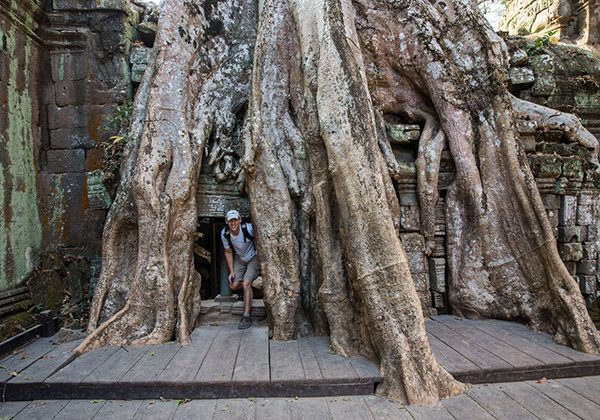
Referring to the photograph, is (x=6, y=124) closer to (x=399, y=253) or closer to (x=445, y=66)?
(x=399, y=253)

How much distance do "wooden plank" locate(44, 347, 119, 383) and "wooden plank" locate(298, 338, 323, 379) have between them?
132cm

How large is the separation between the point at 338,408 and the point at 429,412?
0.48 meters

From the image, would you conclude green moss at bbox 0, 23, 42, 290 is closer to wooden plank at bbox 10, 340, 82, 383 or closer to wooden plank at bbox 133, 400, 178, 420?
wooden plank at bbox 10, 340, 82, 383

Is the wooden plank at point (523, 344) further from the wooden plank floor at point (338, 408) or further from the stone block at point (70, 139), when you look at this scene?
the stone block at point (70, 139)

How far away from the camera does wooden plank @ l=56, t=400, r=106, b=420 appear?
6.59 feet

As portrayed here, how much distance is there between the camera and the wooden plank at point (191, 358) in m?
2.27

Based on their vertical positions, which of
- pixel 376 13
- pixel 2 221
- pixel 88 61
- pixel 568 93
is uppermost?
pixel 376 13

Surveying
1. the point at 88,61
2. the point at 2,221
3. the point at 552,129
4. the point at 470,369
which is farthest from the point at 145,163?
the point at 552,129

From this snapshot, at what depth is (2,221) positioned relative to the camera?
3418 millimetres

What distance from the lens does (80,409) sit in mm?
2076

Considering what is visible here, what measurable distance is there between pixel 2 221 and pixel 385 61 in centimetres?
395

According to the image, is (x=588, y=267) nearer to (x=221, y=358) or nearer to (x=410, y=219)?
(x=410, y=219)

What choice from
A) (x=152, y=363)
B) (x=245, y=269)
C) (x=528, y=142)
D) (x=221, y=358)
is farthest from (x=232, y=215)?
(x=528, y=142)

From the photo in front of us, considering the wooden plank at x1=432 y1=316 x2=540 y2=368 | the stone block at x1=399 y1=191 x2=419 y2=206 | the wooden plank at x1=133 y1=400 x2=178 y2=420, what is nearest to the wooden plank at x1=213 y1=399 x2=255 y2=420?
the wooden plank at x1=133 y1=400 x2=178 y2=420
